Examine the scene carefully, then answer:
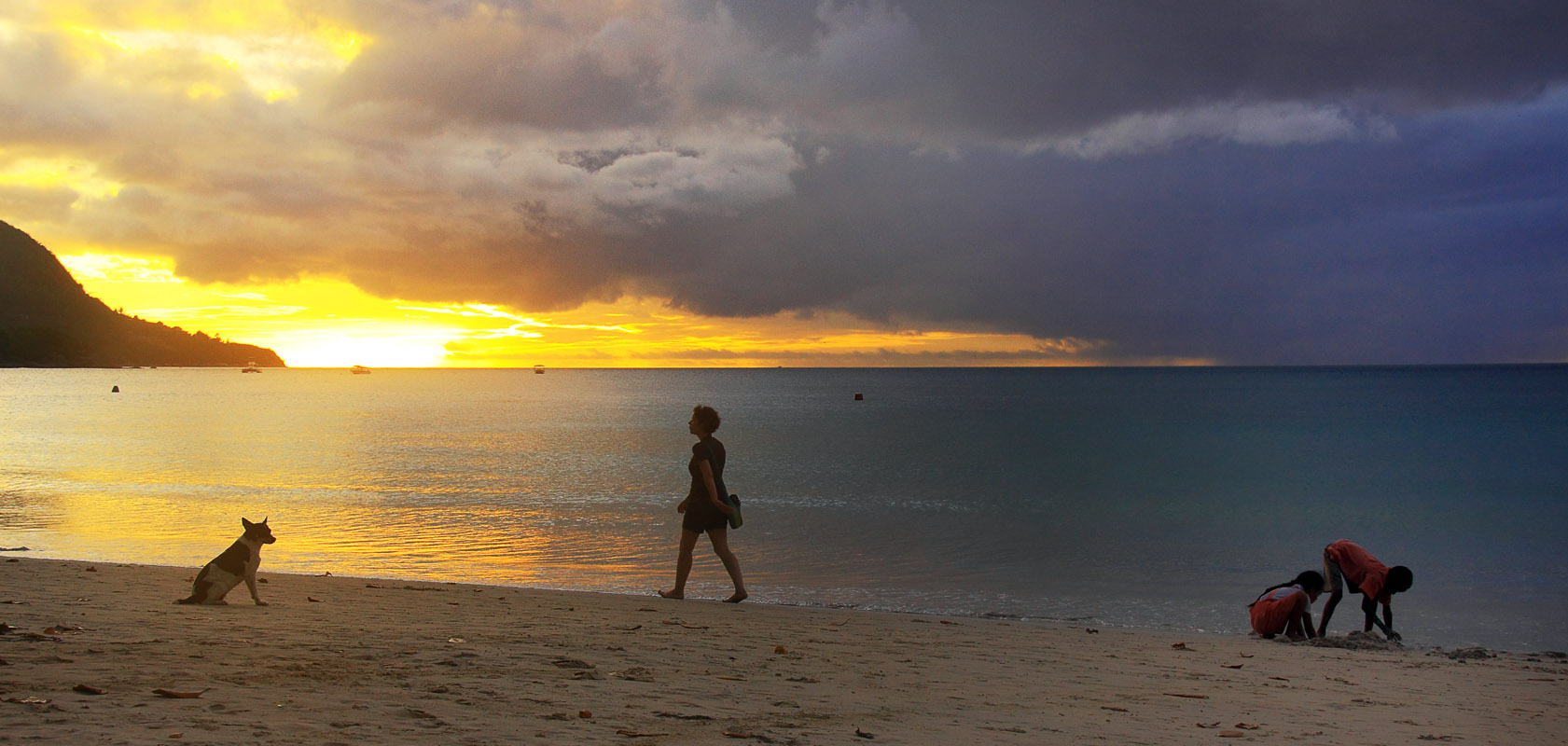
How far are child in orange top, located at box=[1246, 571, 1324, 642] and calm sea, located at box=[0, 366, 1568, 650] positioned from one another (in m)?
1.36

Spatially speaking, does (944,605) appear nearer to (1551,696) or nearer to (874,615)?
(874,615)

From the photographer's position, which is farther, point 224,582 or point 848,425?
point 848,425

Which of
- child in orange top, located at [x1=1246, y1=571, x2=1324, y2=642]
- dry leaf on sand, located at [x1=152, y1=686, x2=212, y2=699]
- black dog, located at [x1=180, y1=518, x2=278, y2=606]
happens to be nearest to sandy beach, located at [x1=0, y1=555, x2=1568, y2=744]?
dry leaf on sand, located at [x1=152, y1=686, x2=212, y2=699]

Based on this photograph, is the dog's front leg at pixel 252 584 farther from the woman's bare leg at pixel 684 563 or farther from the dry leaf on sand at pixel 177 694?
the woman's bare leg at pixel 684 563

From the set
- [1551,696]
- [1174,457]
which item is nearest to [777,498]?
[1551,696]

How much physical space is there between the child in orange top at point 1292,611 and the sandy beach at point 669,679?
1.17 ft

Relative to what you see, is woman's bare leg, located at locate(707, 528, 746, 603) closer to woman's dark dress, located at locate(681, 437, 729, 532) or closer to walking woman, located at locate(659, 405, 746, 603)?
walking woman, located at locate(659, 405, 746, 603)

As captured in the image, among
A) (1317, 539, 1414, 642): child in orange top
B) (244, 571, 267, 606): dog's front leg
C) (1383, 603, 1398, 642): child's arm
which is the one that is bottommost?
(244, 571, 267, 606): dog's front leg

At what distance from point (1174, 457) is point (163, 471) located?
37.6m

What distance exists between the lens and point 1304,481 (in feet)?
105

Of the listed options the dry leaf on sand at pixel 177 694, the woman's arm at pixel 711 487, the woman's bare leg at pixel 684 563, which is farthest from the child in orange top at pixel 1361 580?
the dry leaf on sand at pixel 177 694

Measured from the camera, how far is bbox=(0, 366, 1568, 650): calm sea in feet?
45.2

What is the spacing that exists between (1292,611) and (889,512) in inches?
522

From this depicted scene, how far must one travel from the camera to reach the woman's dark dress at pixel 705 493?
10.4 metres
